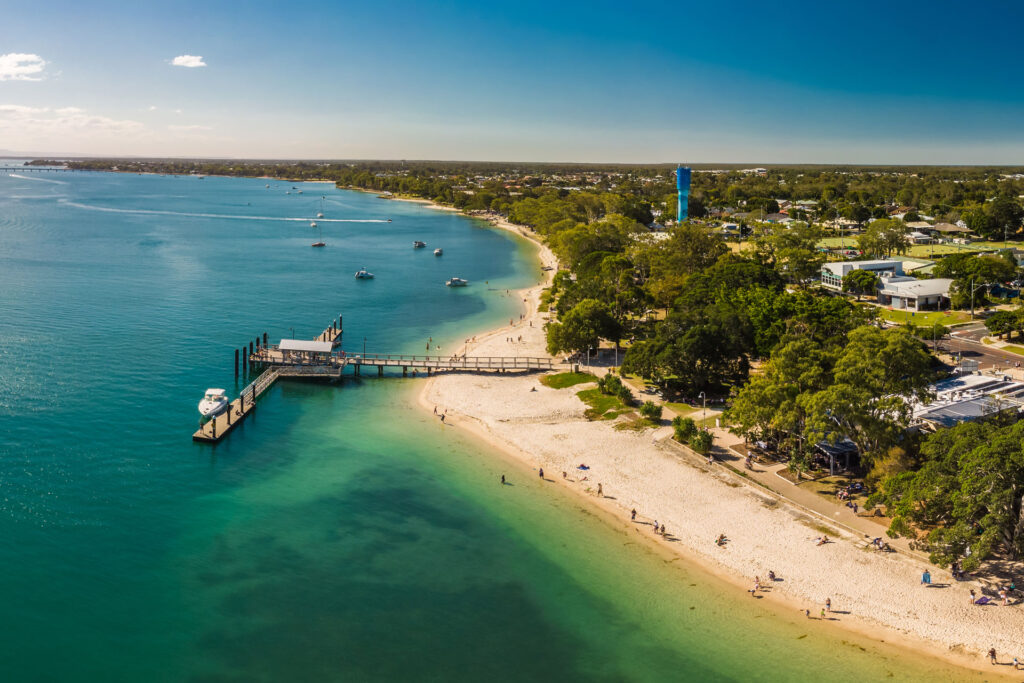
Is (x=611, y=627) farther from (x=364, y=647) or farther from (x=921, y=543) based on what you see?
(x=921, y=543)

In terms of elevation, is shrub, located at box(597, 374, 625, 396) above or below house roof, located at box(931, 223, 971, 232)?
below

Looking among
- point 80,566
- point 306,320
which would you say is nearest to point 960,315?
point 306,320

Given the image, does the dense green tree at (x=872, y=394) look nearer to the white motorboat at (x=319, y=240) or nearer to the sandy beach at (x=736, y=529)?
the sandy beach at (x=736, y=529)

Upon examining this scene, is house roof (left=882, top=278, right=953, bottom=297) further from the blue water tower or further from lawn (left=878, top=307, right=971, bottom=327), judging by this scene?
the blue water tower

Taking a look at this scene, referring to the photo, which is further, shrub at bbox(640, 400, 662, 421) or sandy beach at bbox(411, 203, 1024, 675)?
shrub at bbox(640, 400, 662, 421)

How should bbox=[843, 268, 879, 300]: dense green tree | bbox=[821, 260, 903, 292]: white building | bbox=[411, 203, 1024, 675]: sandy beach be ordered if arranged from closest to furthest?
1. bbox=[411, 203, 1024, 675]: sandy beach
2. bbox=[843, 268, 879, 300]: dense green tree
3. bbox=[821, 260, 903, 292]: white building

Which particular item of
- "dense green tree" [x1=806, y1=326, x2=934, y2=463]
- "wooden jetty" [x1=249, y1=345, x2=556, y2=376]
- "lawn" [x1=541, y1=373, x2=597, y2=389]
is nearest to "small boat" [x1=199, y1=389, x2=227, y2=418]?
"wooden jetty" [x1=249, y1=345, x2=556, y2=376]
